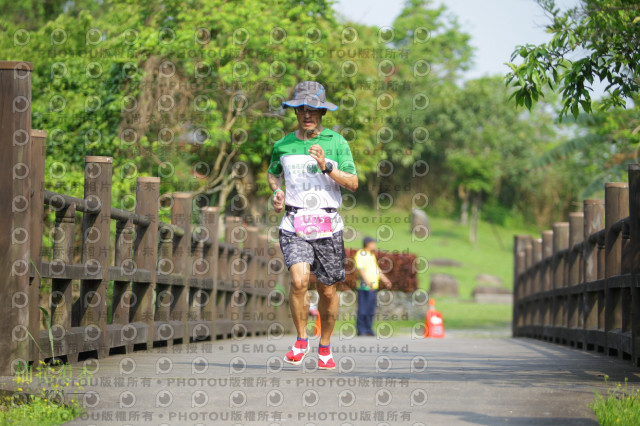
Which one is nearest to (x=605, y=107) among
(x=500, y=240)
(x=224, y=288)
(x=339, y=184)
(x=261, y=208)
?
(x=339, y=184)

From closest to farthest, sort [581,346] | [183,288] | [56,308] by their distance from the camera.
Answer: [56,308] < [183,288] < [581,346]

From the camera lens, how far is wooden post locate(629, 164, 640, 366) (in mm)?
7316

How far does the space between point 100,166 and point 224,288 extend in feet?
17.1

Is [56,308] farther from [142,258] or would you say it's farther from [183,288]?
[183,288]

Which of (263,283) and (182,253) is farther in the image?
(263,283)

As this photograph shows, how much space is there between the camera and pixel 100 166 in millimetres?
7430

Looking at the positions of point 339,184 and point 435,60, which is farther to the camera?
point 435,60

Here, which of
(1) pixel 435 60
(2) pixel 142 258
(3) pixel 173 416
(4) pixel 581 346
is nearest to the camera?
(3) pixel 173 416

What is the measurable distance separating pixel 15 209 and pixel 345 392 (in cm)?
216

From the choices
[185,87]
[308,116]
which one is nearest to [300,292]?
[308,116]

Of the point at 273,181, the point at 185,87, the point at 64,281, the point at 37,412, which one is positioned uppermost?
the point at 185,87

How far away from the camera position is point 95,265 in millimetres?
7277

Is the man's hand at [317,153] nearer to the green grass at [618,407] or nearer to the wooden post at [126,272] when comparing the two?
the wooden post at [126,272]

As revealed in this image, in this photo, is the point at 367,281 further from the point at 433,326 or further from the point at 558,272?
the point at 558,272
